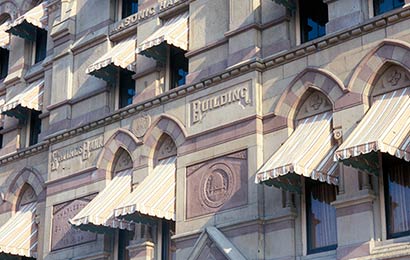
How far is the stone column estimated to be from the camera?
2628cm

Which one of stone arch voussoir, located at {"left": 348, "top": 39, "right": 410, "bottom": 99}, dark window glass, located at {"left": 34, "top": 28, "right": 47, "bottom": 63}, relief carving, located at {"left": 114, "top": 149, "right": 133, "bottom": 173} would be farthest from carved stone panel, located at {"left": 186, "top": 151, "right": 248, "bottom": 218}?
dark window glass, located at {"left": 34, "top": 28, "right": 47, "bottom": 63}

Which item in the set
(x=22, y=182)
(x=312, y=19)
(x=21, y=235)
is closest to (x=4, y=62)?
(x=22, y=182)

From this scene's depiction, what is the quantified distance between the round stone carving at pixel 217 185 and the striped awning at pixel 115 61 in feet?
17.7

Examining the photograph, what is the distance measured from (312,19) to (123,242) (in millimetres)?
8577

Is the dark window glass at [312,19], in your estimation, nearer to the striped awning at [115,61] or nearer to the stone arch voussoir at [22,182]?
the striped awning at [115,61]

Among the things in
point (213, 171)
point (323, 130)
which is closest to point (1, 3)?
point (213, 171)

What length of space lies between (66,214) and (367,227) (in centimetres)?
1136

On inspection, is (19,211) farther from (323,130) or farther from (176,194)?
(323,130)

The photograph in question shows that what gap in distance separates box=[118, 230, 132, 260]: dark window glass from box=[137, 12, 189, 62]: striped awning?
5.20m

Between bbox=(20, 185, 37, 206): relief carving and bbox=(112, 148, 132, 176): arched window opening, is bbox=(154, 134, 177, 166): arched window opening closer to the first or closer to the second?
bbox=(112, 148, 132, 176): arched window opening

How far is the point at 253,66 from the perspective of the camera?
972 inches

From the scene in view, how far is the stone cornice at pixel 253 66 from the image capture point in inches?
875

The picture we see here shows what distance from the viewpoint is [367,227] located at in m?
21.1

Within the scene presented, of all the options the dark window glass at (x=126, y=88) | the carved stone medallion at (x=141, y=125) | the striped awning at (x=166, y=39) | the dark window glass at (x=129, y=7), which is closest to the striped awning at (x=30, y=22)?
the dark window glass at (x=129, y=7)
